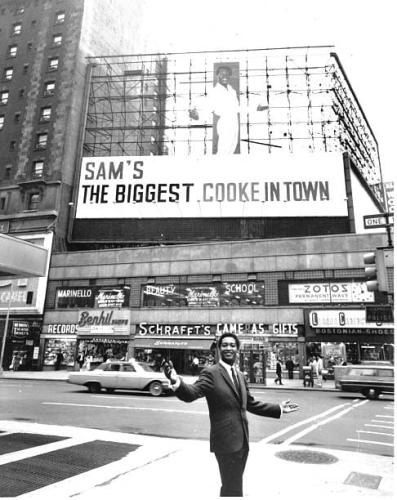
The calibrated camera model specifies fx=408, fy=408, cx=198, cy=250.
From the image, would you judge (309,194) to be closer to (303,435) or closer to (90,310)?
(90,310)

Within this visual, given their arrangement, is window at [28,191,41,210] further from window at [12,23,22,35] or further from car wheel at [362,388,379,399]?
car wheel at [362,388,379,399]

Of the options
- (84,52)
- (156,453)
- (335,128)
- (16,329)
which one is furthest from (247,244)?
(84,52)

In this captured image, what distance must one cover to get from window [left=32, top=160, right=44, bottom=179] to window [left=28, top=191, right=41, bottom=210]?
195cm

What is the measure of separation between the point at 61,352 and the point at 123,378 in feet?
60.6

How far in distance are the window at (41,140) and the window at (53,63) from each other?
7923 millimetres

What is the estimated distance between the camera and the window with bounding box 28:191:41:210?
38531mm

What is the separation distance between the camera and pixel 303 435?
354 inches

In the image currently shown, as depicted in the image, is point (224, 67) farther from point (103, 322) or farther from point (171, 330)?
point (103, 322)

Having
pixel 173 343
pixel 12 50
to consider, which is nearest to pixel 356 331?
pixel 173 343

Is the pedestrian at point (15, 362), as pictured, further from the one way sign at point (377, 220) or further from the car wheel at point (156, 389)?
the one way sign at point (377, 220)

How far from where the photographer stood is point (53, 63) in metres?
43.8

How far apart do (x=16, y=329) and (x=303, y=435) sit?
99.7 ft

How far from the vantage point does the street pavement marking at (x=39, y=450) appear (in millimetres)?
6456

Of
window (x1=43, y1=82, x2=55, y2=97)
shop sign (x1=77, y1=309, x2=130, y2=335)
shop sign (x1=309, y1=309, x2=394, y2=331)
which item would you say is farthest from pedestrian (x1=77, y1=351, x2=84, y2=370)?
window (x1=43, y1=82, x2=55, y2=97)
